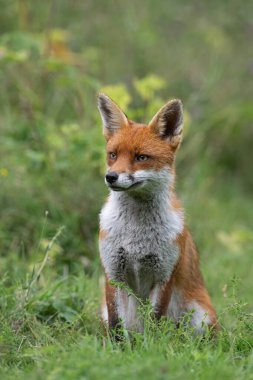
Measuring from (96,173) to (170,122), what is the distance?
152 inches

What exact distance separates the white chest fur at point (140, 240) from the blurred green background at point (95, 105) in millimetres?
2198

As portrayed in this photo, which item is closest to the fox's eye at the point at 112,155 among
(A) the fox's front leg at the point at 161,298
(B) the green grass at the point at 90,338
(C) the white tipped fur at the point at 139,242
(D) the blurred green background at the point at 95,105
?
(C) the white tipped fur at the point at 139,242

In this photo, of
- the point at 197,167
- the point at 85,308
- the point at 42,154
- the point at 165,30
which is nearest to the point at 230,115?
the point at 197,167

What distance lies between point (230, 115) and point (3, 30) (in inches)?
169

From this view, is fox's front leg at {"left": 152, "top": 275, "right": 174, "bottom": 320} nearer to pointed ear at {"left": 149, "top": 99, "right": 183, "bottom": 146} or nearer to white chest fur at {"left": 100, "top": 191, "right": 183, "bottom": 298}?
white chest fur at {"left": 100, "top": 191, "right": 183, "bottom": 298}

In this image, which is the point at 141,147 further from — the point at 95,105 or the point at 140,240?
the point at 95,105

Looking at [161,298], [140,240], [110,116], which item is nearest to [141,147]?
[110,116]

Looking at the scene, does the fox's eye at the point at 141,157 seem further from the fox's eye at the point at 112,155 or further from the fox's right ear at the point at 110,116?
the fox's right ear at the point at 110,116

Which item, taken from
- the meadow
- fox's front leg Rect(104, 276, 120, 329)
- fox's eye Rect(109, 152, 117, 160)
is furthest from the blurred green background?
fox's eye Rect(109, 152, 117, 160)

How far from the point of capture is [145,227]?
6.00m

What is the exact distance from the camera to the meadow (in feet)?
16.6

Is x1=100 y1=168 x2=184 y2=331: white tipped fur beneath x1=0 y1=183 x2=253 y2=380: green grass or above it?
above

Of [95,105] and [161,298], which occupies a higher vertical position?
[95,105]

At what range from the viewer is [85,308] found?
6.87 meters
